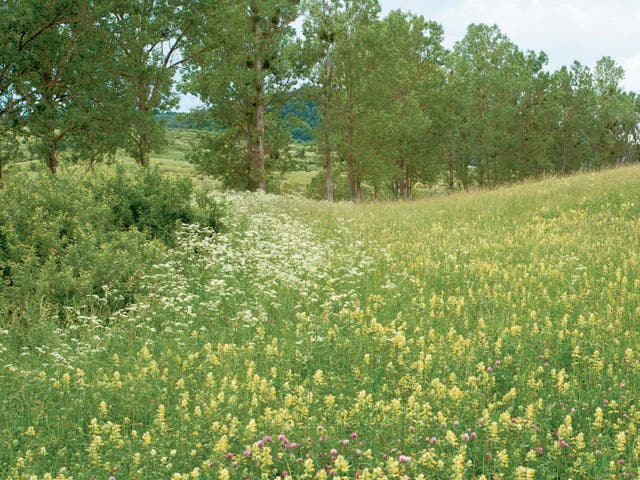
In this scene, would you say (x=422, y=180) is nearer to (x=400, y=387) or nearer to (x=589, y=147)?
(x=589, y=147)

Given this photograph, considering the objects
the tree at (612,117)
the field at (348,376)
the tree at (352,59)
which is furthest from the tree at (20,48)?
Result: the tree at (612,117)

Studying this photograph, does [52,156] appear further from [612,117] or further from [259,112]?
[612,117]

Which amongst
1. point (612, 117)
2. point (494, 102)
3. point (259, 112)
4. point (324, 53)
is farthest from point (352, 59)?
point (612, 117)

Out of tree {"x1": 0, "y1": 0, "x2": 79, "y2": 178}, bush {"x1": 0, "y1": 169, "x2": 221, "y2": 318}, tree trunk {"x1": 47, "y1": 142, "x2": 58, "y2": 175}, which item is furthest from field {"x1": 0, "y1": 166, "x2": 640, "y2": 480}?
tree trunk {"x1": 47, "y1": 142, "x2": 58, "y2": 175}

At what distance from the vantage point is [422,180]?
5219 cm

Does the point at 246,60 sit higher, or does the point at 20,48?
the point at 246,60

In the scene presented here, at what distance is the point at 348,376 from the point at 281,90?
1242 inches

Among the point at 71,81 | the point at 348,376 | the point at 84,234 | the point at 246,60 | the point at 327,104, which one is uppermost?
the point at 246,60

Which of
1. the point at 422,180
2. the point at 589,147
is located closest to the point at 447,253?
the point at 422,180

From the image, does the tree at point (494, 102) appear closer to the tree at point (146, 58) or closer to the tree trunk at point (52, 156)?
the tree at point (146, 58)

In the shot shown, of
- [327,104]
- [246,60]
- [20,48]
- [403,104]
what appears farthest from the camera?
[403,104]

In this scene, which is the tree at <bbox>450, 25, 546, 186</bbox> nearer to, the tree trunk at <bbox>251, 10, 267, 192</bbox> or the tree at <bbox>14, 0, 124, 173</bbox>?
the tree trunk at <bbox>251, 10, 267, 192</bbox>

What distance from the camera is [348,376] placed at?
17.7ft

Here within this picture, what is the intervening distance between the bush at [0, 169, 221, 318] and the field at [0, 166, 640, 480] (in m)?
0.54
